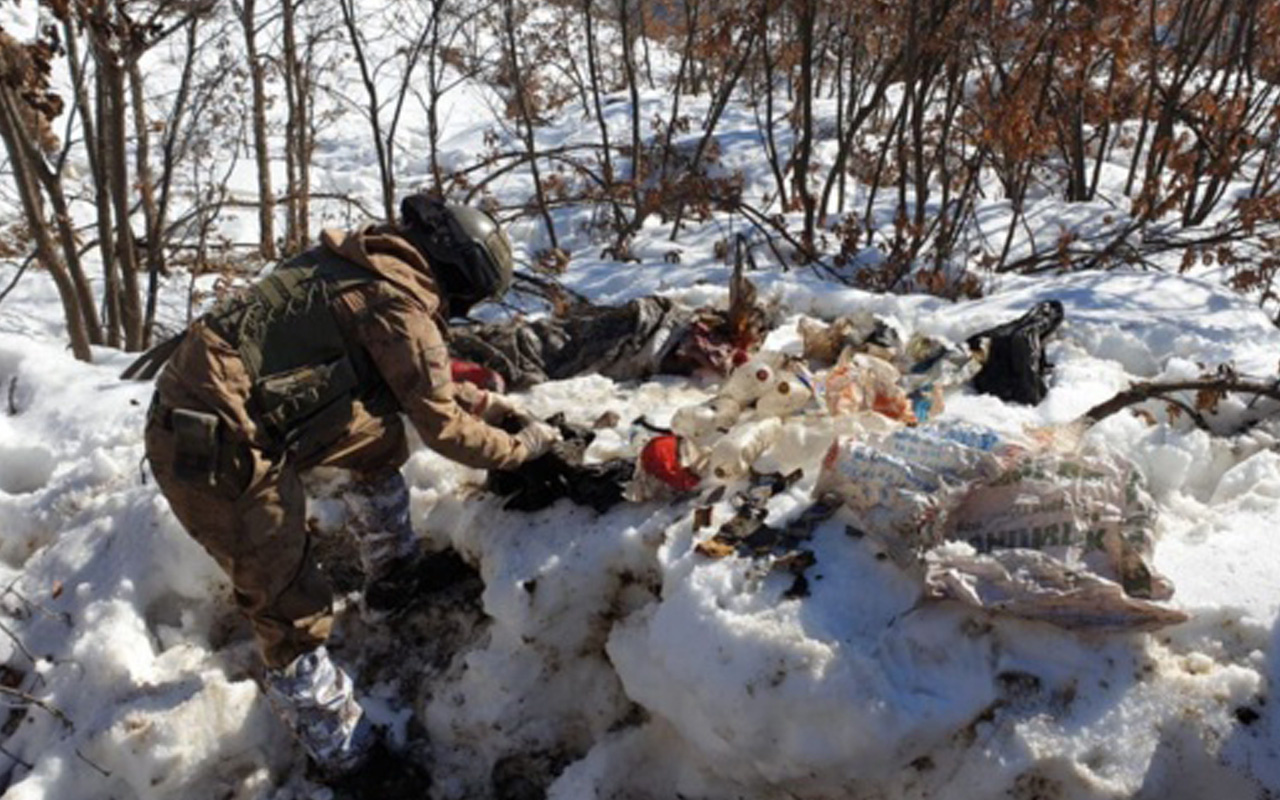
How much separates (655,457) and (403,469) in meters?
1.11

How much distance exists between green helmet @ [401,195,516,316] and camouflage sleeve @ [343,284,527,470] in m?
0.16

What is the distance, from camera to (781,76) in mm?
14922

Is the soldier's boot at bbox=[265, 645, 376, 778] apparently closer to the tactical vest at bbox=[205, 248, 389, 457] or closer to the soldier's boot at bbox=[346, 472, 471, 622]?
the soldier's boot at bbox=[346, 472, 471, 622]

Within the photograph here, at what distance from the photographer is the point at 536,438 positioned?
3031 mm

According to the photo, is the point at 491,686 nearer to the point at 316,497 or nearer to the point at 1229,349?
the point at 316,497

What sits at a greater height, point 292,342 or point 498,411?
point 292,342

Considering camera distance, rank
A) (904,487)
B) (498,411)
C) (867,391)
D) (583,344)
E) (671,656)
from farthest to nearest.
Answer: (583,344)
(867,391)
(498,411)
(904,487)
(671,656)

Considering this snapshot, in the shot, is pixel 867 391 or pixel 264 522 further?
pixel 867 391

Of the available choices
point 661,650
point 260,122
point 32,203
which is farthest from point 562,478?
point 260,122

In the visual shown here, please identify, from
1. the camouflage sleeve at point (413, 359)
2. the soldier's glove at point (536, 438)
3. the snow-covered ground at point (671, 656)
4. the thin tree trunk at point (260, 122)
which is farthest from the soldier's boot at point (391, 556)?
the thin tree trunk at point (260, 122)

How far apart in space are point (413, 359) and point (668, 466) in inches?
38.2

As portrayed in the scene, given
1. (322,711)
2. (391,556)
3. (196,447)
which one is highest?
(196,447)

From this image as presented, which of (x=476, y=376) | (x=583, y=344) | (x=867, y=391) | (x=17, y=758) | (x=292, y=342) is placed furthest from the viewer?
(x=583, y=344)

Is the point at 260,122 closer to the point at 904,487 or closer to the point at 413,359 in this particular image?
the point at 413,359
